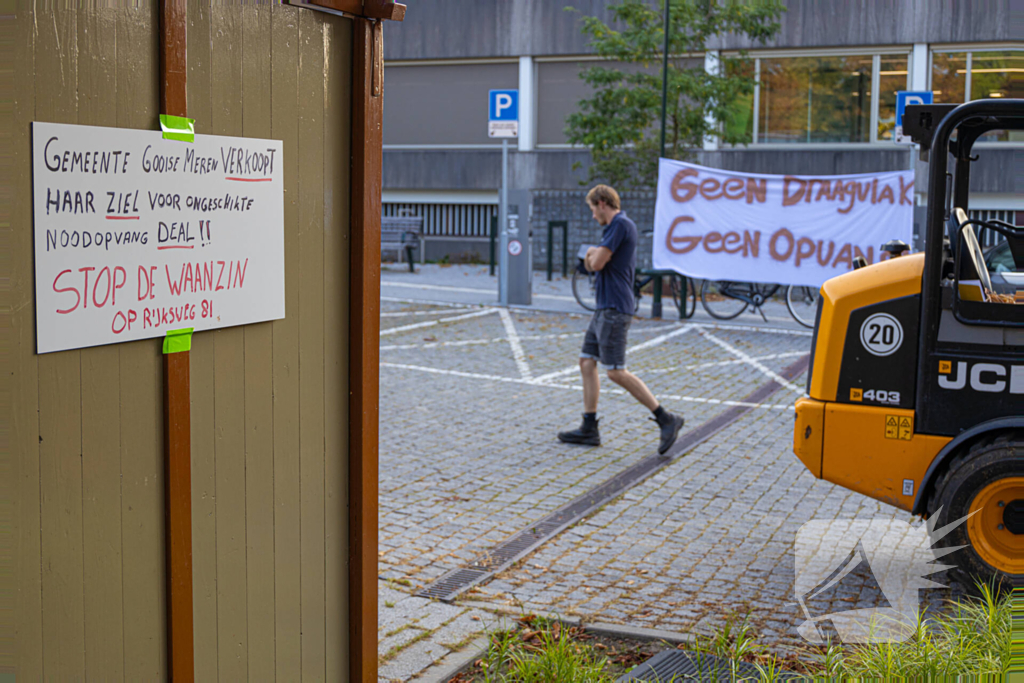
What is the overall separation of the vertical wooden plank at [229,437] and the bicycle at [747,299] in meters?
13.2

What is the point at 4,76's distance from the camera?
7.33ft

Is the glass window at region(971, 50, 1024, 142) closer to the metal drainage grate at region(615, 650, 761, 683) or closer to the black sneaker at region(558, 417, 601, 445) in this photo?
the black sneaker at region(558, 417, 601, 445)

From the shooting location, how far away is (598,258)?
804 cm

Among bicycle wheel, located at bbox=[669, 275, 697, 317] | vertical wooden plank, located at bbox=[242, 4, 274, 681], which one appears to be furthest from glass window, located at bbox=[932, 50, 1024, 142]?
vertical wooden plank, located at bbox=[242, 4, 274, 681]

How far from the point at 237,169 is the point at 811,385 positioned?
357 centimetres

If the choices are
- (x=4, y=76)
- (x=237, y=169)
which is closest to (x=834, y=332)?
(x=237, y=169)

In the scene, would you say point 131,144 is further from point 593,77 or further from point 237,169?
point 593,77

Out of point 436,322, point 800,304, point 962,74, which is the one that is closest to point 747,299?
point 800,304

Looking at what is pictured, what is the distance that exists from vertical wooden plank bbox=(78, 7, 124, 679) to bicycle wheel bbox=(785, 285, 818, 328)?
13.7 metres

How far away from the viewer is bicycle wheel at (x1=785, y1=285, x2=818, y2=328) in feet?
51.1

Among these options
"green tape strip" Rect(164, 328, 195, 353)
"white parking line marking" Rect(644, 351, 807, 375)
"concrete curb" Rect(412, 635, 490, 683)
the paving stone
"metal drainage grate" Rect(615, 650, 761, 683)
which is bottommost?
the paving stone

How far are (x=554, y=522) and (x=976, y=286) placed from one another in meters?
2.65

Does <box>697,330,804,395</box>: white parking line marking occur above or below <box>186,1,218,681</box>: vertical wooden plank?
below

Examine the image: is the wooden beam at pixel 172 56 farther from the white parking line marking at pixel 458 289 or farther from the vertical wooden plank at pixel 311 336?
the white parking line marking at pixel 458 289
